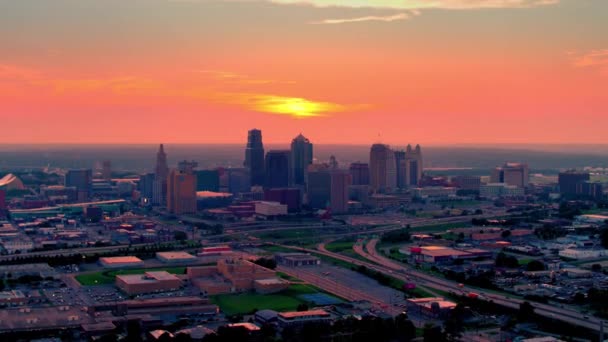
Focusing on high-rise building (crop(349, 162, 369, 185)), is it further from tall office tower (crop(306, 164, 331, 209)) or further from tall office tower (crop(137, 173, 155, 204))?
tall office tower (crop(137, 173, 155, 204))

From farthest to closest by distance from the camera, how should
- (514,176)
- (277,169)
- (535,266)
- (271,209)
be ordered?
(514,176)
(277,169)
(271,209)
(535,266)

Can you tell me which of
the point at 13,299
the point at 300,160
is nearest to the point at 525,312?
the point at 13,299

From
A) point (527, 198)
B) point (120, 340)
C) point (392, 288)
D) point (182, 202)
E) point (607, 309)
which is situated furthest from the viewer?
point (527, 198)

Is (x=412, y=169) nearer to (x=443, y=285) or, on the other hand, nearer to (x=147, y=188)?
(x=147, y=188)

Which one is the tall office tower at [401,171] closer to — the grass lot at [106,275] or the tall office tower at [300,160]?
the tall office tower at [300,160]

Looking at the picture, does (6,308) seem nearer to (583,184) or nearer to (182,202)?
(182,202)

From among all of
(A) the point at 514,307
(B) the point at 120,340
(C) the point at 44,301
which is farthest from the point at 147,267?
(A) the point at 514,307
